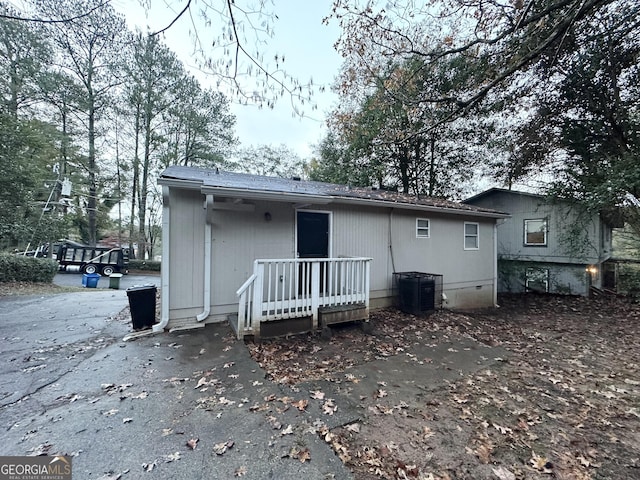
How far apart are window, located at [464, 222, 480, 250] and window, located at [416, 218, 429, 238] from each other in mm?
1784

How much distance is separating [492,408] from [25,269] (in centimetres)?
1464

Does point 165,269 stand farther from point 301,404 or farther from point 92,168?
point 92,168

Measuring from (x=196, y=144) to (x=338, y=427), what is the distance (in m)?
20.0

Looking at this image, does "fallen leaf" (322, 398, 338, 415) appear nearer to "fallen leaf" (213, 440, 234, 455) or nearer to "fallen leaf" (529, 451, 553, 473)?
"fallen leaf" (213, 440, 234, 455)

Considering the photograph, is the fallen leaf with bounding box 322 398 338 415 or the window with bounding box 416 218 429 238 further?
the window with bounding box 416 218 429 238

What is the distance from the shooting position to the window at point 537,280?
11.5 m

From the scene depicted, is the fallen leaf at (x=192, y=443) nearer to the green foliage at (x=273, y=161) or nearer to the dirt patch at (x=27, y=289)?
the dirt patch at (x=27, y=289)

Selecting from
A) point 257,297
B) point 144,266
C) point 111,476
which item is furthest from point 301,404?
point 144,266

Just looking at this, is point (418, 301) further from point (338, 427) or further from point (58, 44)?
point (58, 44)

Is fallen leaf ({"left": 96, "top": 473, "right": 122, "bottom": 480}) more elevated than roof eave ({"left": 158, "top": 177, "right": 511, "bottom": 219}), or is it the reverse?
roof eave ({"left": 158, "top": 177, "right": 511, "bottom": 219})

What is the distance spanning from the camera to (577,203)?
392 inches

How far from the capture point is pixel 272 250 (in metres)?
5.62

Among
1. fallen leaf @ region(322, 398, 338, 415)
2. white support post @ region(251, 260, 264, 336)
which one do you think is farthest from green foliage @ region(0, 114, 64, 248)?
fallen leaf @ region(322, 398, 338, 415)

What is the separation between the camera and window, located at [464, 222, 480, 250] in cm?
871
